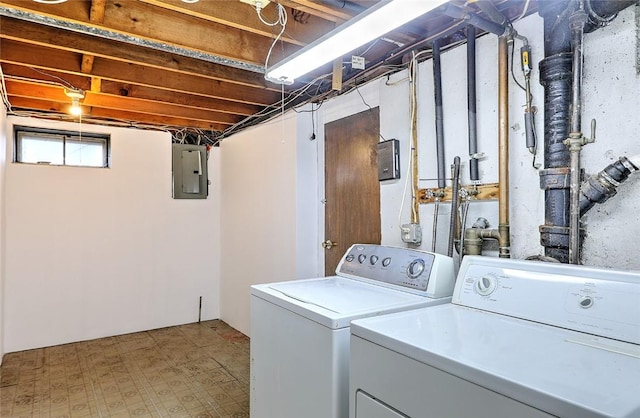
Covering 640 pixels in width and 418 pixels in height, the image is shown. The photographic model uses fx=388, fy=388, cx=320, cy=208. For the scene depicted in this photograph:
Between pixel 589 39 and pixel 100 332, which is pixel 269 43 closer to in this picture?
pixel 589 39

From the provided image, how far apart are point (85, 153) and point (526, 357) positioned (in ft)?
14.8

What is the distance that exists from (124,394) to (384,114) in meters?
2.77

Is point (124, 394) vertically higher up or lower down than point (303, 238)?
lower down

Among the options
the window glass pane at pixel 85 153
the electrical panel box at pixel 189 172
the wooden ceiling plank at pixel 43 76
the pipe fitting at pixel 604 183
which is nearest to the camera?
the pipe fitting at pixel 604 183

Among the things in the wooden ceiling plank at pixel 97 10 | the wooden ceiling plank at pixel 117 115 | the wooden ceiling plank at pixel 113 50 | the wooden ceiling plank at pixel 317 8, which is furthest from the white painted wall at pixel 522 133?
the wooden ceiling plank at pixel 117 115

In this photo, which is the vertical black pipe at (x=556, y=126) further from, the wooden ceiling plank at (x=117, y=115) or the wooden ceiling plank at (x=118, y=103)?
the wooden ceiling plank at (x=117, y=115)

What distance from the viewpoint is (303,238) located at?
10.8ft

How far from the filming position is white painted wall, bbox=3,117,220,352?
3814mm

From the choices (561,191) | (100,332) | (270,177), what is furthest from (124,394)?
(561,191)

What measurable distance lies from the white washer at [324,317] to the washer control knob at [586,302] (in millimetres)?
588

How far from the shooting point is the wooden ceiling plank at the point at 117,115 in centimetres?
369

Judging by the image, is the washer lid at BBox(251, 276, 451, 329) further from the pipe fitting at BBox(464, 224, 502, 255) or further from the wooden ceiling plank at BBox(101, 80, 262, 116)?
the wooden ceiling plank at BBox(101, 80, 262, 116)

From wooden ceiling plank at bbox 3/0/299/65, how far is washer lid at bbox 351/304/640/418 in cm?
194

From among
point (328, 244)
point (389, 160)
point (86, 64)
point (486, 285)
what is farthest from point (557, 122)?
point (86, 64)
